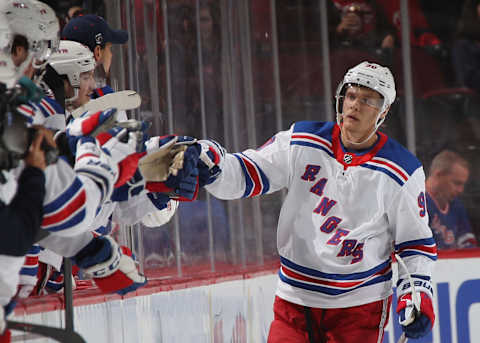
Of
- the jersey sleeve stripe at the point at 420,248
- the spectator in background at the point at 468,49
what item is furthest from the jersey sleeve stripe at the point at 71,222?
the spectator in background at the point at 468,49

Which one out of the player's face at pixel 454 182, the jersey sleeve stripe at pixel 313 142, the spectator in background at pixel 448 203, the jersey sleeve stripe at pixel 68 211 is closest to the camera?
the jersey sleeve stripe at pixel 68 211

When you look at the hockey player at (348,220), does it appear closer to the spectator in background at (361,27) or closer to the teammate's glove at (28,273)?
the teammate's glove at (28,273)

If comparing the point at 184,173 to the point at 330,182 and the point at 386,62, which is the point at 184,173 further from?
the point at 386,62

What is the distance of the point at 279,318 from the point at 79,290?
26.4 inches

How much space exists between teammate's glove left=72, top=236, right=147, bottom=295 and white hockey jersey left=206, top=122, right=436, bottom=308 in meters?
0.69

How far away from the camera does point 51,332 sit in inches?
68.3

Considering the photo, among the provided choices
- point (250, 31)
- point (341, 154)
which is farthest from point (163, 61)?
point (341, 154)

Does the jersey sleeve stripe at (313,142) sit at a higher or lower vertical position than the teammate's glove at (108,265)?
higher

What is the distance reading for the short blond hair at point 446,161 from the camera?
4.43m

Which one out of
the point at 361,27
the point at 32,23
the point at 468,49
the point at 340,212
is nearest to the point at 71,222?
the point at 32,23

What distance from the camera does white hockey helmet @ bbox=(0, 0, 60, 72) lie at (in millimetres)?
1720

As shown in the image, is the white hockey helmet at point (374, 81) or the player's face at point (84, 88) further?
the white hockey helmet at point (374, 81)

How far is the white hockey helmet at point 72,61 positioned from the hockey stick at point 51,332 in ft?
2.52

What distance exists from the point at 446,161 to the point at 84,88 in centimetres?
271
